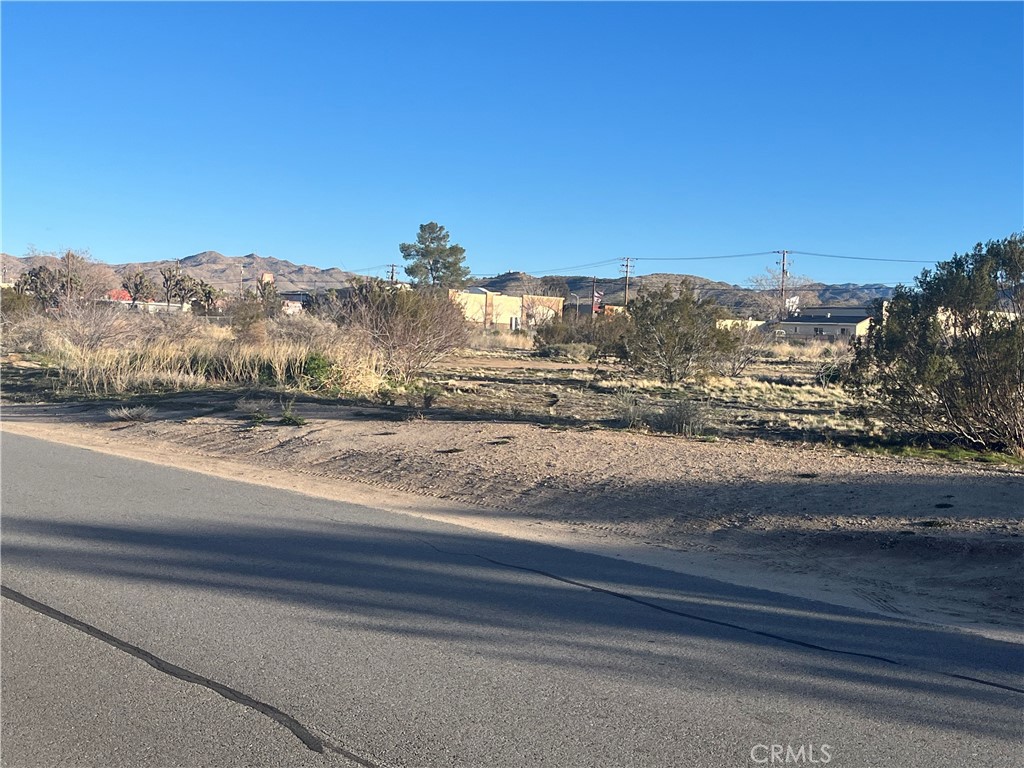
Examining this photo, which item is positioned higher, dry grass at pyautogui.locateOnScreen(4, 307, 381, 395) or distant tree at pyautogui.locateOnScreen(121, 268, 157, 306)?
distant tree at pyautogui.locateOnScreen(121, 268, 157, 306)

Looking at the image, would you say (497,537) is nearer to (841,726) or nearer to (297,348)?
(841,726)

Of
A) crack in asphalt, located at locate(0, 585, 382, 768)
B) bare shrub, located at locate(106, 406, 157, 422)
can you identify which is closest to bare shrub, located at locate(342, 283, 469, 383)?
bare shrub, located at locate(106, 406, 157, 422)

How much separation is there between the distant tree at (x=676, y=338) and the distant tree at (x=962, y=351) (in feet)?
48.4

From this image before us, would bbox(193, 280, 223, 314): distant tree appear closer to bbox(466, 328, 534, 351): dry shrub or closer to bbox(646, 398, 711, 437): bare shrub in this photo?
bbox(466, 328, 534, 351): dry shrub

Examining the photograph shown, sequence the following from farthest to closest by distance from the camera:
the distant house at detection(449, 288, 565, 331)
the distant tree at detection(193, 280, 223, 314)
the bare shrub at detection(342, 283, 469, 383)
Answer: the distant house at detection(449, 288, 565, 331), the distant tree at detection(193, 280, 223, 314), the bare shrub at detection(342, 283, 469, 383)

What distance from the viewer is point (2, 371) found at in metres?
33.3

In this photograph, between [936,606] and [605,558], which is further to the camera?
[605,558]

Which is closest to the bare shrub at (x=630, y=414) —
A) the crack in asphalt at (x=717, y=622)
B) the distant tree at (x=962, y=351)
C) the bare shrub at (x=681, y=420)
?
the bare shrub at (x=681, y=420)

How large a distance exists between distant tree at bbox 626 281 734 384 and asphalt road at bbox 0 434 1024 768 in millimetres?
22931

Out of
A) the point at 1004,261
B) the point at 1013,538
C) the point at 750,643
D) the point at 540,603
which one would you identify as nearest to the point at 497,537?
the point at 540,603

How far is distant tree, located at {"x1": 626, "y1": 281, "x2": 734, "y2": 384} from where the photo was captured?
3162 centimetres

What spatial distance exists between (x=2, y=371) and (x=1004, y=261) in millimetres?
31542

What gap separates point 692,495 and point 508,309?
277 ft

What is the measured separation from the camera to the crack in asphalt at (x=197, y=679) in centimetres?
486
